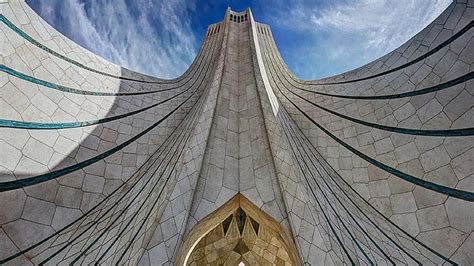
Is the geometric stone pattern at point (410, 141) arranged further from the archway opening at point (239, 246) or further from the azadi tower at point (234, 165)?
the archway opening at point (239, 246)

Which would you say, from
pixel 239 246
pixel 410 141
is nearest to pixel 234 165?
pixel 239 246

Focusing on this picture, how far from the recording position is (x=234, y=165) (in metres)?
3.29

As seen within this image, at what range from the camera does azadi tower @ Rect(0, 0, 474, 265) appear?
2508mm

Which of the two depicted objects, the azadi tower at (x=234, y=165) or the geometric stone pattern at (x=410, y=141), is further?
the geometric stone pattern at (x=410, y=141)

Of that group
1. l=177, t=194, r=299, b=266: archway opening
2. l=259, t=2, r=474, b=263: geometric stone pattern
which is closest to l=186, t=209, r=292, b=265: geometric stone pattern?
l=177, t=194, r=299, b=266: archway opening

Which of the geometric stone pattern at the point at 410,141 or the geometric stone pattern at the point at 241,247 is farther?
the geometric stone pattern at the point at 241,247

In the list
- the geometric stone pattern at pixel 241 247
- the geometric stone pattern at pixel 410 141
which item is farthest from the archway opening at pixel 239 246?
the geometric stone pattern at pixel 410 141

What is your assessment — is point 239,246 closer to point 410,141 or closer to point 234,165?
point 234,165

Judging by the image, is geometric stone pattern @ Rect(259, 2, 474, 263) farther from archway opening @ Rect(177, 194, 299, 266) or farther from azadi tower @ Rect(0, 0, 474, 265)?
archway opening @ Rect(177, 194, 299, 266)

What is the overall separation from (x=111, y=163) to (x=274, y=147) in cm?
224

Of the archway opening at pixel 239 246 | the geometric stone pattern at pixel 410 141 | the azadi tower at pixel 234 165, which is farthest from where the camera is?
the archway opening at pixel 239 246

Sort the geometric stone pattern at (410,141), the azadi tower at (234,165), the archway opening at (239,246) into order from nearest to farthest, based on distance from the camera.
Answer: the azadi tower at (234,165) < the geometric stone pattern at (410,141) < the archway opening at (239,246)

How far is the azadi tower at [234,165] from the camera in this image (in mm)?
2508

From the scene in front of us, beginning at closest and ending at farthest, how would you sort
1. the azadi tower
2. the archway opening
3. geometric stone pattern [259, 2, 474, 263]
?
the azadi tower, geometric stone pattern [259, 2, 474, 263], the archway opening
